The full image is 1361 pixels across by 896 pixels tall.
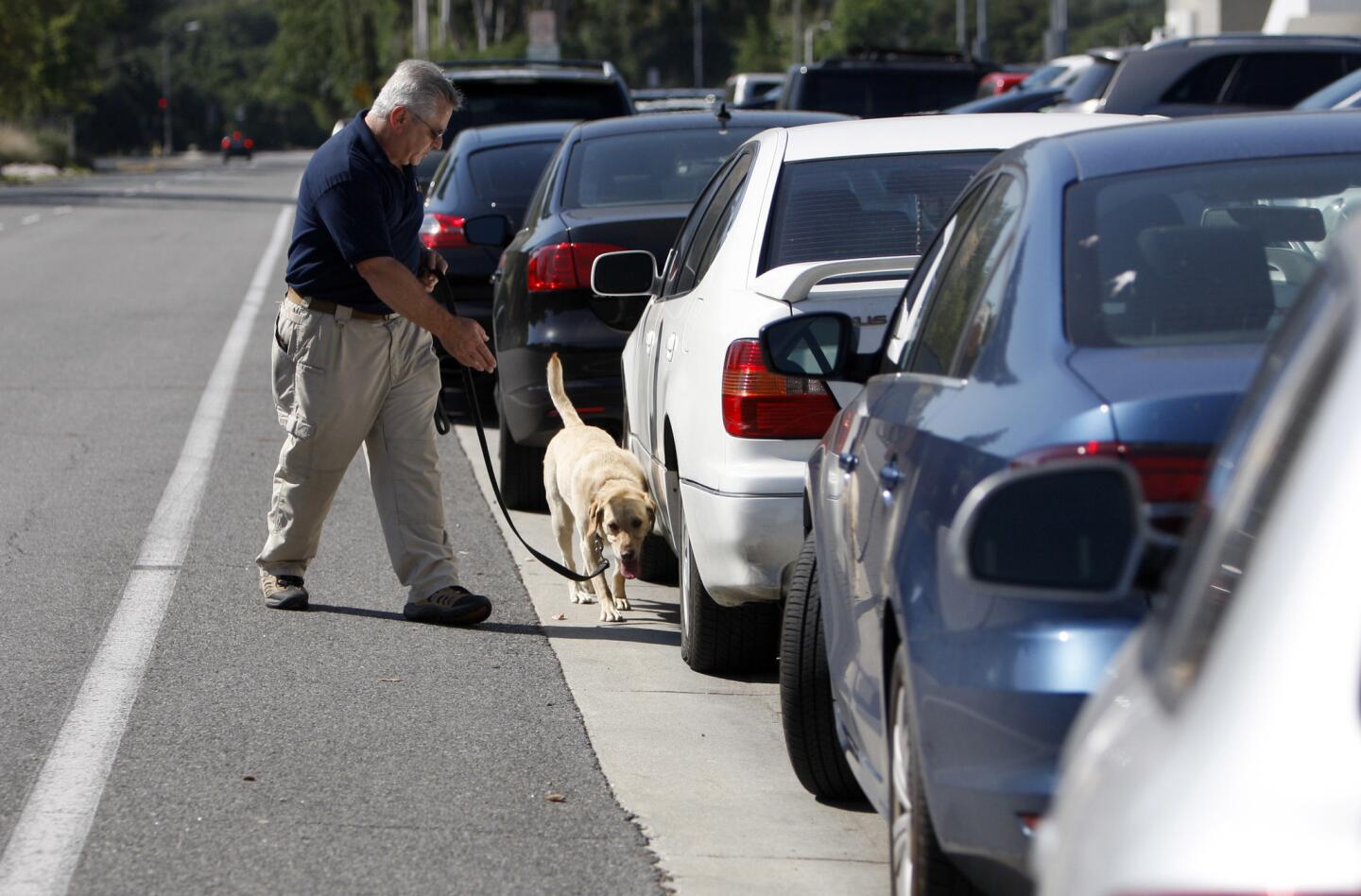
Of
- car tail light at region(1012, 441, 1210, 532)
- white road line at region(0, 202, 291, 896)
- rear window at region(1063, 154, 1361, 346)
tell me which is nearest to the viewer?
car tail light at region(1012, 441, 1210, 532)

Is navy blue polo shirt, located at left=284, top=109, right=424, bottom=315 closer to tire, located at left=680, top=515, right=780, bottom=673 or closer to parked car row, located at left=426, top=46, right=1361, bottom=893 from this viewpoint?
parked car row, located at left=426, top=46, right=1361, bottom=893

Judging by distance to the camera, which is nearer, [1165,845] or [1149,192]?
[1165,845]

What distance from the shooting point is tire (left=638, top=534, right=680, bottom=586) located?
8086 mm

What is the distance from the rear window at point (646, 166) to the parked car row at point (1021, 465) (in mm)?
765

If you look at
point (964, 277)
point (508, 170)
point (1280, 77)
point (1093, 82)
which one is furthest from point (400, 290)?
point (1093, 82)

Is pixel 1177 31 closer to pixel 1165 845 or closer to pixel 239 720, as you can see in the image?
pixel 239 720

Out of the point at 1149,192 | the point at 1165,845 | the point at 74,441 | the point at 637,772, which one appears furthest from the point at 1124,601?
the point at 74,441

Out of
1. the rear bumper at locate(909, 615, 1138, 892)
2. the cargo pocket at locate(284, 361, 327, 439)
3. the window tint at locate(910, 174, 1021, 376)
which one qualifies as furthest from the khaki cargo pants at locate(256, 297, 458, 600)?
the rear bumper at locate(909, 615, 1138, 892)

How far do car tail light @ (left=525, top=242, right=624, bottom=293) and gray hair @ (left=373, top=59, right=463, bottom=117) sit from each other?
5.40 feet

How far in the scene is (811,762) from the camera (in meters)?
5.00

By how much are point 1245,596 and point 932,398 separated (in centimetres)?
197

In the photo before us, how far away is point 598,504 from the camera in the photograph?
696 cm

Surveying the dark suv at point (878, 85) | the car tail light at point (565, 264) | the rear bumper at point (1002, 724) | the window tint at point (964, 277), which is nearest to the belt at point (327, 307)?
the car tail light at point (565, 264)

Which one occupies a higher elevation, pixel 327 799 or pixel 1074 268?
pixel 1074 268
